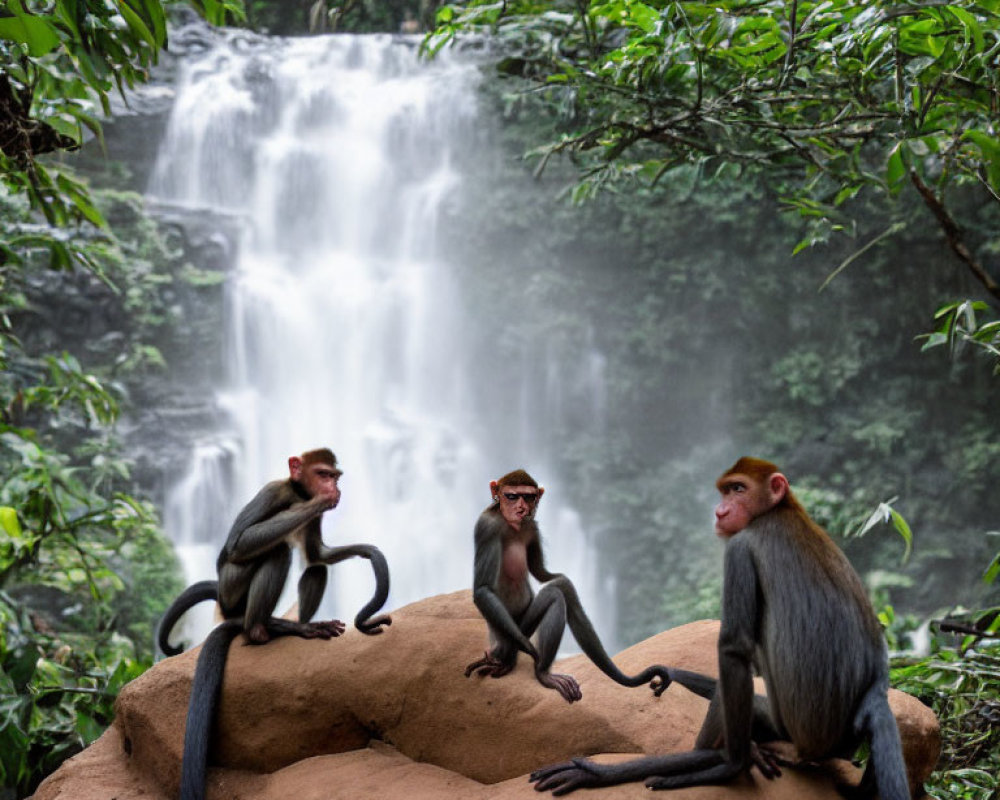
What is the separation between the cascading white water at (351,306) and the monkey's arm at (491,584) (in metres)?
10.9

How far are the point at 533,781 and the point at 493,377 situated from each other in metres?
14.5

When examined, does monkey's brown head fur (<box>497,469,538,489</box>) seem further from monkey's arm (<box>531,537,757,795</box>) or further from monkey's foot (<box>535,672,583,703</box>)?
monkey's arm (<box>531,537,757,795</box>)

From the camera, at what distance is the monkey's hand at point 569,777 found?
230 centimetres

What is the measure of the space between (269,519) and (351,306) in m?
13.6

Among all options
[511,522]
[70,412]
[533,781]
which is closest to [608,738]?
[533,781]

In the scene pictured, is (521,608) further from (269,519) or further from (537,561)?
(269,519)

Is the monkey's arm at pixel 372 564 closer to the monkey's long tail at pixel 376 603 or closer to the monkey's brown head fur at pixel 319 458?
the monkey's long tail at pixel 376 603

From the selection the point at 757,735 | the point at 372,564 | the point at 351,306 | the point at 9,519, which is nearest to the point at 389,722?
the point at 372,564

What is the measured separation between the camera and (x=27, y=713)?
11.3 feet

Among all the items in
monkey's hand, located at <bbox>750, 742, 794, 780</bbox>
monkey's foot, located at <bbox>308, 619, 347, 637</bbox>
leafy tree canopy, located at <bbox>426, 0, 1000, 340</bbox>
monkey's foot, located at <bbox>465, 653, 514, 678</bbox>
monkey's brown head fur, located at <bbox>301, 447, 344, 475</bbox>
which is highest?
leafy tree canopy, located at <bbox>426, 0, 1000, 340</bbox>

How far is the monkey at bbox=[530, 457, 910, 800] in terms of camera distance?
2.17 m

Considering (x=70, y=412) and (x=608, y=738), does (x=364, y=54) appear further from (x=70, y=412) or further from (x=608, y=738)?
(x=608, y=738)

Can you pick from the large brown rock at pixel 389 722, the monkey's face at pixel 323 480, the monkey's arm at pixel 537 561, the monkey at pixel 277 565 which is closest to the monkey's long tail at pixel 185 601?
the monkey at pixel 277 565

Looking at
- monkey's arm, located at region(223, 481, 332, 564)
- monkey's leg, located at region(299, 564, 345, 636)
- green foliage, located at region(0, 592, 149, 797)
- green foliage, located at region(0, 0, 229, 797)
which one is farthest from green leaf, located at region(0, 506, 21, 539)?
monkey's leg, located at region(299, 564, 345, 636)
